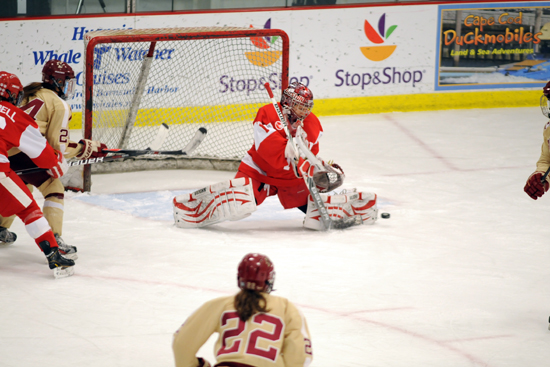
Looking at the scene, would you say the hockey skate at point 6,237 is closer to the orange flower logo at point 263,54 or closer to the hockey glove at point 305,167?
the hockey glove at point 305,167

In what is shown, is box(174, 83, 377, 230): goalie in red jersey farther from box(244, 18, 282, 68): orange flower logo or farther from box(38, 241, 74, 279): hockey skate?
box(244, 18, 282, 68): orange flower logo

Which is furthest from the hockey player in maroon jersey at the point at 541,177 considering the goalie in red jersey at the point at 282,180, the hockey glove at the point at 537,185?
the goalie in red jersey at the point at 282,180

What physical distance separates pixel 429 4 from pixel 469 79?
0.95 m

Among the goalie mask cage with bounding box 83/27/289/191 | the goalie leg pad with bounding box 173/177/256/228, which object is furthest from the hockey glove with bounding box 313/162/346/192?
the goalie mask cage with bounding box 83/27/289/191

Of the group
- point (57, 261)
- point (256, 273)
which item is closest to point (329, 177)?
point (57, 261)

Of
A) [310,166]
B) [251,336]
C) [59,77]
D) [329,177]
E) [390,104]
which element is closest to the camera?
[251,336]

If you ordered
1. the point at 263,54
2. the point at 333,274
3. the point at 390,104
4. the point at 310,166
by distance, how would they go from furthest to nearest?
the point at 390,104 < the point at 263,54 < the point at 310,166 < the point at 333,274

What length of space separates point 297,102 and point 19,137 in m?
1.57

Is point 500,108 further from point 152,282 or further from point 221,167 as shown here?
point 152,282

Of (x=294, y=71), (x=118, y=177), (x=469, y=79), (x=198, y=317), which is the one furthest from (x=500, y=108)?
(x=198, y=317)

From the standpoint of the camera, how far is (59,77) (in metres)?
4.06

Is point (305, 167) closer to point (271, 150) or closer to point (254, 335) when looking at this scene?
point (271, 150)

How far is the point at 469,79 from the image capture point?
8078 mm

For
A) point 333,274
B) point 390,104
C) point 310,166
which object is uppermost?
point 310,166
